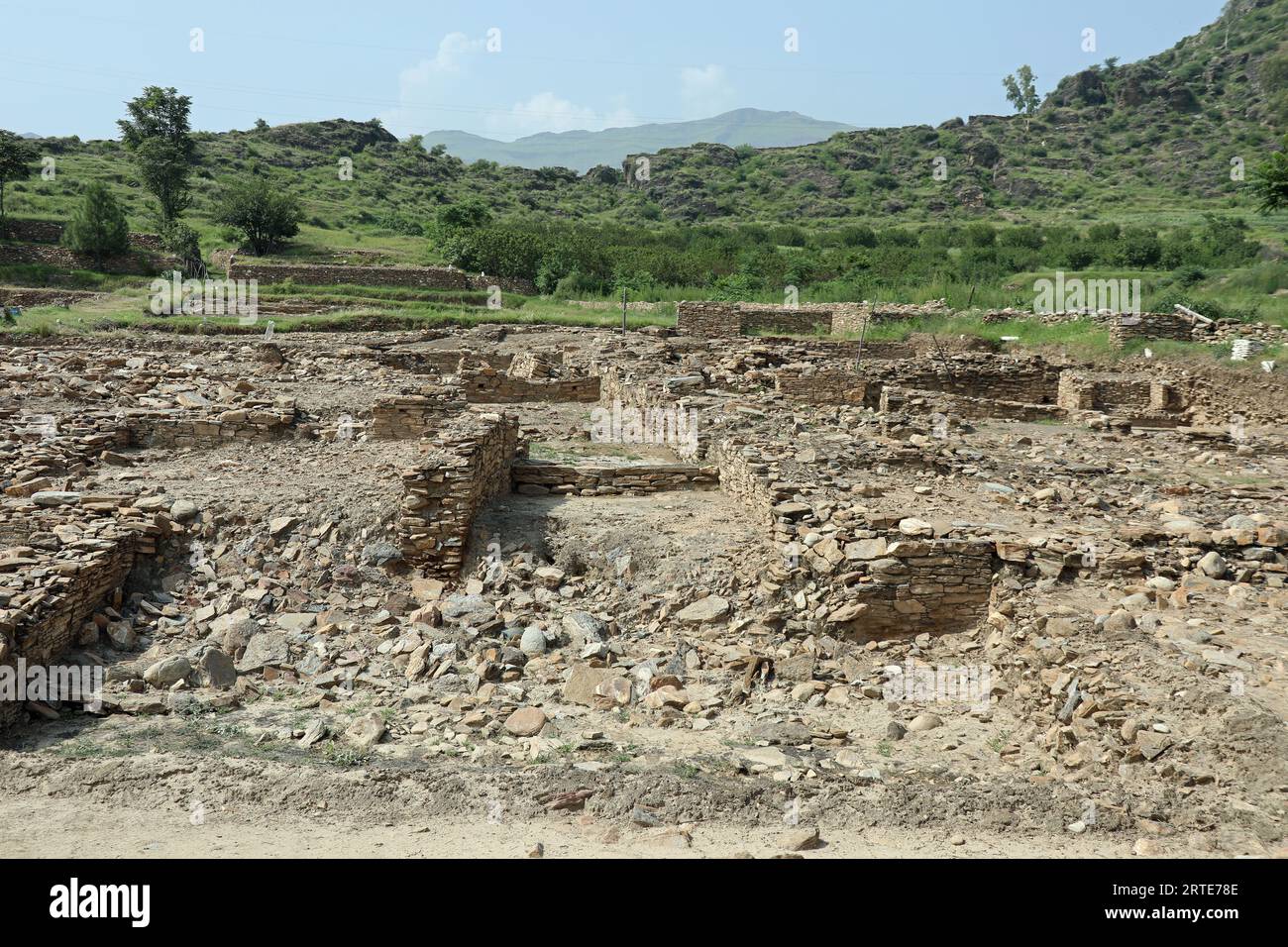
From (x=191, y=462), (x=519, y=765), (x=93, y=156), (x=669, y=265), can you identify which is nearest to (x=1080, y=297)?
(x=669, y=265)

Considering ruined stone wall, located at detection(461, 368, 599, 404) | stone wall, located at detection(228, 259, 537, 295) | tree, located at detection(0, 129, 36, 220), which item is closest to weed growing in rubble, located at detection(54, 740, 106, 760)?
ruined stone wall, located at detection(461, 368, 599, 404)

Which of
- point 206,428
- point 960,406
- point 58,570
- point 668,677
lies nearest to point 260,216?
point 206,428

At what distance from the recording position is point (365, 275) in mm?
32781

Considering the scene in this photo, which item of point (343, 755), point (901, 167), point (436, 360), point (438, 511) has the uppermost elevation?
point (901, 167)

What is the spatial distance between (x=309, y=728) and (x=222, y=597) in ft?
8.19

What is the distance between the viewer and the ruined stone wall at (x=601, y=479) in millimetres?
9727

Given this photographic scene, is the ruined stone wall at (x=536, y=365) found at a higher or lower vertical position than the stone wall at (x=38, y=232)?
lower

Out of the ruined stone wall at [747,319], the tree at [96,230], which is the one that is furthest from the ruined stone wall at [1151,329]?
the tree at [96,230]

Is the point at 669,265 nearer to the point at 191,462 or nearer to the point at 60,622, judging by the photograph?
the point at 191,462

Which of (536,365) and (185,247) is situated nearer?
(536,365)

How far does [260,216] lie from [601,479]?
107 feet

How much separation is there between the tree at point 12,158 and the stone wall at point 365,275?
43.2 ft

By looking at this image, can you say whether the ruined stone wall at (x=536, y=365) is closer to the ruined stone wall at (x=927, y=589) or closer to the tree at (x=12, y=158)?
the ruined stone wall at (x=927, y=589)

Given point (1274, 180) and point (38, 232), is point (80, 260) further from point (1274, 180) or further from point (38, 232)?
point (1274, 180)
